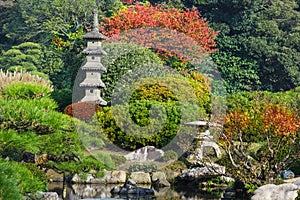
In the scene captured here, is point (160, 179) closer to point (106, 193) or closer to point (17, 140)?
point (106, 193)

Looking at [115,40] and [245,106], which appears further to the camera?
[115,40]

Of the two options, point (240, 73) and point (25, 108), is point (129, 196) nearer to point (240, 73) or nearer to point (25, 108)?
point (25, 108)

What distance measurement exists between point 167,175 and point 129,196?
6.90 feet

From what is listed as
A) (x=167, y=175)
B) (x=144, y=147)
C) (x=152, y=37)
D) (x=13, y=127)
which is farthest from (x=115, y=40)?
(x=13, y=127)

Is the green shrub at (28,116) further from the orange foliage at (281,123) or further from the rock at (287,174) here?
the rock at (287,174)

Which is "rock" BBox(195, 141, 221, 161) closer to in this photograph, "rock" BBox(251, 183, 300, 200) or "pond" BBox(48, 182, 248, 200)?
"pond" BBox(48, 182, 248, 200)

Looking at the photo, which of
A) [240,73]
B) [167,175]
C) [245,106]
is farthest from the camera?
[240,73]

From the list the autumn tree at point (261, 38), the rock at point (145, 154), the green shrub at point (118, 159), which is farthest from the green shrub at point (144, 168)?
the autumn tree at point (261, 38)

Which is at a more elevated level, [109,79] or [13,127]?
[109,79]

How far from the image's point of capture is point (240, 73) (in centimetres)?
2253

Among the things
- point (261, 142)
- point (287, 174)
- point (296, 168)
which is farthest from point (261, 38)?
point (287, 174)

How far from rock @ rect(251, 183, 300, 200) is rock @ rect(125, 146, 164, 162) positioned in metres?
4.42

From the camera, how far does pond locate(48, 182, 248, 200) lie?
10508 millimetres

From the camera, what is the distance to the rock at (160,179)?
12.1 meters
